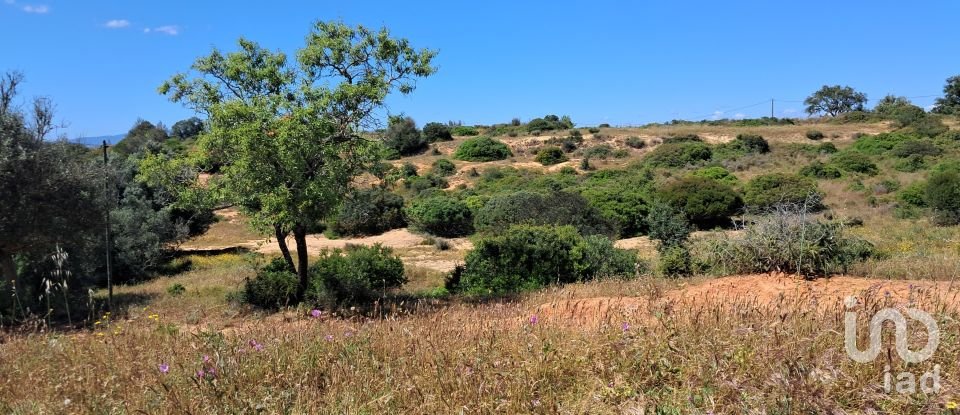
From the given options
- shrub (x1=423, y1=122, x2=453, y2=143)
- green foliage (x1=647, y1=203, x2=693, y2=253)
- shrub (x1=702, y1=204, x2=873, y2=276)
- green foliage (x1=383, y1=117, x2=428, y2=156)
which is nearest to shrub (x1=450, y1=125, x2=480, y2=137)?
shrub (x1=423, y1=122, x2=453, y2=143)

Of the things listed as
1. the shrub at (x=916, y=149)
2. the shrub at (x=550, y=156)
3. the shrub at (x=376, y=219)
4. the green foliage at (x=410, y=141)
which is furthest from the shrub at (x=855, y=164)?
the green foliage at (x=410, y=141)

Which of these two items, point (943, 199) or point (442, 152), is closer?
point (943, 199)

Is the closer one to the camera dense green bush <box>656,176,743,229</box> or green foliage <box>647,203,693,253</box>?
green foliage <box>647,203,693,253</box>

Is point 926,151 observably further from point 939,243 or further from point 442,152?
point 442,152

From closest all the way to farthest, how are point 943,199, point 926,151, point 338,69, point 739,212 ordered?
point 338,69 < point 943,199 < point 739,212 < point 926,151

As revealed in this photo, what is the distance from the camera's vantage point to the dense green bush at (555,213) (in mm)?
21500

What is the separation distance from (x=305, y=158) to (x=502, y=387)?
688cm

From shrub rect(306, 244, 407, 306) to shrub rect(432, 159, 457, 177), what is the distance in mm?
33367

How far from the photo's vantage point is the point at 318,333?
4016mm

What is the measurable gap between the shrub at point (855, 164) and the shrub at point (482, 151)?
26109 mm

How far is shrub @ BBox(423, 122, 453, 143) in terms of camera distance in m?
64.8

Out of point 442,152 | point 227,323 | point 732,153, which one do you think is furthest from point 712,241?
point 442,152

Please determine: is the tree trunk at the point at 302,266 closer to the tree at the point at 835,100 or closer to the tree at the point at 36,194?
the tree at the point at 36,194

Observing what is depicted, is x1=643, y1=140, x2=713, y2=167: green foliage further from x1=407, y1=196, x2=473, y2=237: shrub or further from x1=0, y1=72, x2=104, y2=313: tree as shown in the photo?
x1=0, y1=72, x2=104, y2=313: tree
